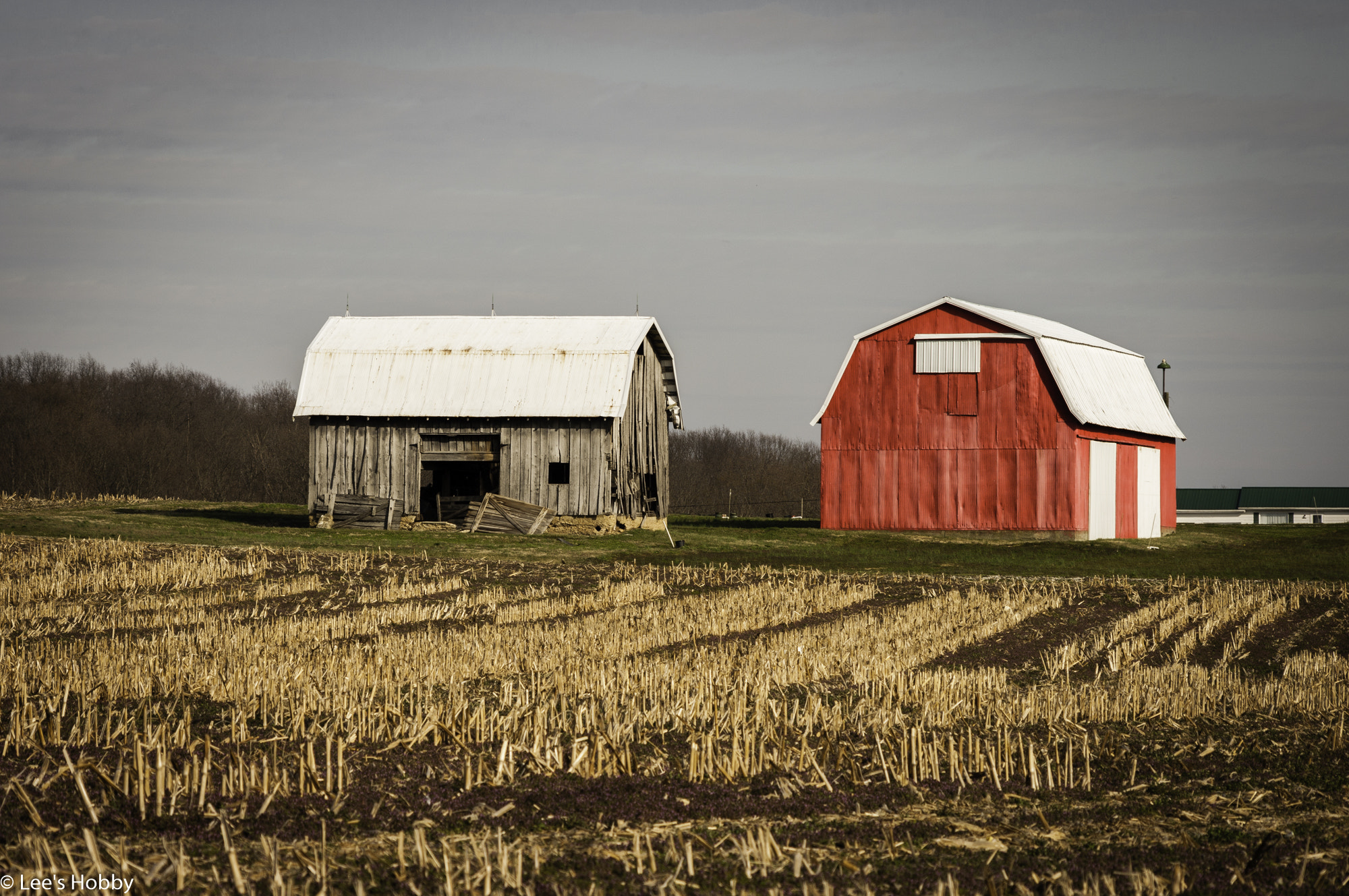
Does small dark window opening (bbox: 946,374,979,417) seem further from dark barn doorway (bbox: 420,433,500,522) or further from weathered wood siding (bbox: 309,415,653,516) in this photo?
dark barn doorway (bbox: 420,433,500,522)

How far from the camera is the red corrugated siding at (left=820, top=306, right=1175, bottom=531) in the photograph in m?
35.1

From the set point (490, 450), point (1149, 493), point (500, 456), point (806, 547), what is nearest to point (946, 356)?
point (806, 547)

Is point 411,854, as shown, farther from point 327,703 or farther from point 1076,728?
point 1076,728

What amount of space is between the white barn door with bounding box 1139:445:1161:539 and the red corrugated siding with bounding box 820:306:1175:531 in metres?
5.10

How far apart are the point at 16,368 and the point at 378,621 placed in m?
93.0

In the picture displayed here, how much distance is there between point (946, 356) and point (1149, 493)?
8.96 metres

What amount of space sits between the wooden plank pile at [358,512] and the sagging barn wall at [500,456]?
0.20 meters

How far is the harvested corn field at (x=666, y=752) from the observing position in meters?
6.68

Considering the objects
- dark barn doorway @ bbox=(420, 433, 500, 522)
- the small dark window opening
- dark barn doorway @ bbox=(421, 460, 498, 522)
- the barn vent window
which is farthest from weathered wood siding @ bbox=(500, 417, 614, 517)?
the small dark window opening

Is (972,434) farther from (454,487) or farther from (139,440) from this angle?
(139,440)

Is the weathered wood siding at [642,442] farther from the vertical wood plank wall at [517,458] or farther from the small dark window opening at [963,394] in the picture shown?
the small dark window opening at [963,394]

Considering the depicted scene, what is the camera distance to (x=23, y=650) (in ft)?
44.3

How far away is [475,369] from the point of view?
3706 cm

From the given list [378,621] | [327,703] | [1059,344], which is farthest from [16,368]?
[327,703]
